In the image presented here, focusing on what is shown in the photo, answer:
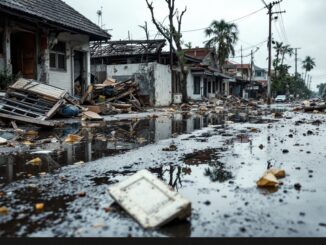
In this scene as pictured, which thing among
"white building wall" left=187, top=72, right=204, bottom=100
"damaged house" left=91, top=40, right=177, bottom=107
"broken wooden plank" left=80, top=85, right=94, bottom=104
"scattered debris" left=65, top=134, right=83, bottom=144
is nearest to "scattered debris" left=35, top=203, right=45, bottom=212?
"scattered debris" left=65, top=134, right=83, bottom=144

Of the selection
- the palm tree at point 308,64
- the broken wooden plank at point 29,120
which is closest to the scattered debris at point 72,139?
the broken wooden plank at point 29,120

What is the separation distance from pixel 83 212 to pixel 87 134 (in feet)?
18.4

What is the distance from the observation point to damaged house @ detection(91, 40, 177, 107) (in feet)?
77.8

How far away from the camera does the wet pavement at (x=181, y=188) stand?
245cm

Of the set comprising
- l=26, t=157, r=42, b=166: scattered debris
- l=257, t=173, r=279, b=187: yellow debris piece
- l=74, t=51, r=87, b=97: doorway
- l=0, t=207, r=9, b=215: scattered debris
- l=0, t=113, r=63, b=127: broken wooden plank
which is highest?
l=74, t=51, r=87, b=97: doorway

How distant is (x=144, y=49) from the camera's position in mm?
28203

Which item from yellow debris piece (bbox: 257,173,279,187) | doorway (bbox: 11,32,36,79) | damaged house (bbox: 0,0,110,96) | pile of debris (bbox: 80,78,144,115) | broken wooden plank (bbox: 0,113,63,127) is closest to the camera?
yellow debris piece (bbox: 257,173,279,187)

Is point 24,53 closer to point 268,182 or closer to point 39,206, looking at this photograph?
point 39,206

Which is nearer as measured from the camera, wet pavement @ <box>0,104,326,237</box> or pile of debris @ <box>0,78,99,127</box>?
wet pavement @ <box>0,104,326,237</box>

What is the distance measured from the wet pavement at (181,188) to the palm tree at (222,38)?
128ft

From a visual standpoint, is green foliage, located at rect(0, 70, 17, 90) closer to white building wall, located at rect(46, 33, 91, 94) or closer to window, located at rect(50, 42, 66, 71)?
white building wall, located at rect(46, 33, 91, 94)

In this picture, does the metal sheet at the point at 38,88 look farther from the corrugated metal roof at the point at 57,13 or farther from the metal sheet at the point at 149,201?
the metal sheet at the point at 149,201

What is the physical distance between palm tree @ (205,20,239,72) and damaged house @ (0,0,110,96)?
27824mm
